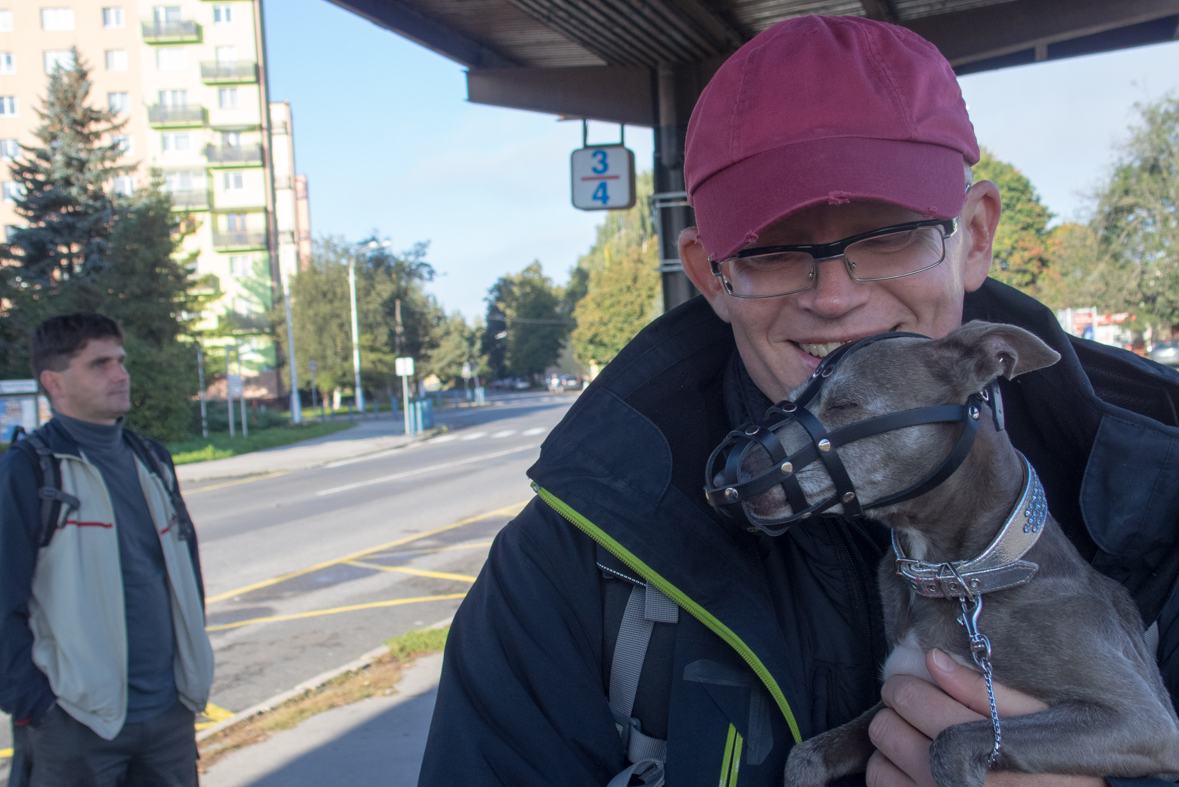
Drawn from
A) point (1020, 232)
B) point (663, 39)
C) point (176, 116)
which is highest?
point (176, 116)

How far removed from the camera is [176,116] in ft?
199

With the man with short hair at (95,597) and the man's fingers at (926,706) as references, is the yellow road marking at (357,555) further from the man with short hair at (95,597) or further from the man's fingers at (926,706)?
the man's fingers at (926,706)

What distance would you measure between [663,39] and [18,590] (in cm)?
513

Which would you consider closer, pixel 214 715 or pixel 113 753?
pixel 113 753

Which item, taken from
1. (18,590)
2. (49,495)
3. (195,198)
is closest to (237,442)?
(49,495)

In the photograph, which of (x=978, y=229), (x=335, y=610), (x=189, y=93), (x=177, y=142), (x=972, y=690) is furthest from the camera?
(x=177, y=142)

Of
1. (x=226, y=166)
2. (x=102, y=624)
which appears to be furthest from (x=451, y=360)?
(x=102, y=624)

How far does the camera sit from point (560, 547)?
1629 millimetres

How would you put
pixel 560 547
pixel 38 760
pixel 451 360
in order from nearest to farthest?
pixel 560 547, pixel 38 760, pixel 451 360

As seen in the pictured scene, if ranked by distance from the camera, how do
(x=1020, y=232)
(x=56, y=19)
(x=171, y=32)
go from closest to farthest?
(x=1020, y=232)
(x=171, y=32)
(x=56, y=19)

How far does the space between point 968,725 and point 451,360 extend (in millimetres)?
57739

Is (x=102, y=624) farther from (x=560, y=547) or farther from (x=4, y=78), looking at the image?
(x=4, y=78)

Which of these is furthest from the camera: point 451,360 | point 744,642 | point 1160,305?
point 451,360

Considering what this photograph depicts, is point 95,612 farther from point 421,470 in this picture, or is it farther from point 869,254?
point 421,470
